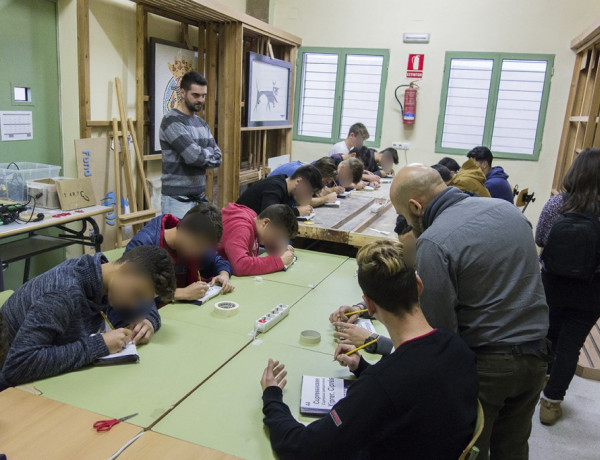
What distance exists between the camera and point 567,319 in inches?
104

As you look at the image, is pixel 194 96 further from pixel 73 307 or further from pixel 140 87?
pixel 73 307

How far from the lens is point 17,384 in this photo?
1.51 metres

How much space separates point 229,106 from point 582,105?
4.12m

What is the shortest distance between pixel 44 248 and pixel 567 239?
331cm

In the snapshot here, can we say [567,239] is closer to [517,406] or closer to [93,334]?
[517,406]

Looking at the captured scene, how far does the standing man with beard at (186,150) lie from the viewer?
12.2 ft

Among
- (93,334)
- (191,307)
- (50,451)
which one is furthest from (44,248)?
(50,451)

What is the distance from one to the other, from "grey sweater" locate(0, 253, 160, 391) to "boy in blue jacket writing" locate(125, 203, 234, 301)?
0.48 meters

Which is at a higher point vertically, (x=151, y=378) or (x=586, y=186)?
(x=586, y=186)

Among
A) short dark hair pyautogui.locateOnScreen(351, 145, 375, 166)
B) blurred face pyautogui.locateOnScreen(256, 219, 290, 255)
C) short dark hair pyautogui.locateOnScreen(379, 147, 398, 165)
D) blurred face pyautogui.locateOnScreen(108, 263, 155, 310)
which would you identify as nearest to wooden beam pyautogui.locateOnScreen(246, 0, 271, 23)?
short dark hair pyautogui.locateOnScreen(351, 145, 375, 166)

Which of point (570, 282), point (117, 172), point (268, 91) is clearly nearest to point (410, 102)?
point (268, 91)

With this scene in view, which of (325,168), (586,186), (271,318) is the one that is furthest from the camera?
(325,168)

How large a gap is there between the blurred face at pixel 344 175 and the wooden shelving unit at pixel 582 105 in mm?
2301

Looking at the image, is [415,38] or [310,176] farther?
[415,38]
